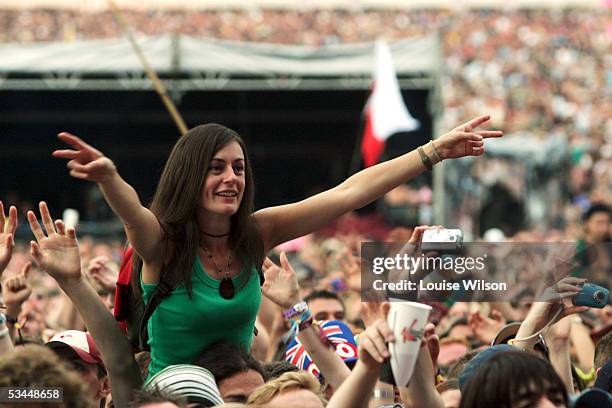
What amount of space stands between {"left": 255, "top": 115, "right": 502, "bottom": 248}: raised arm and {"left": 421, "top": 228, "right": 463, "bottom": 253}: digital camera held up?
0.40m

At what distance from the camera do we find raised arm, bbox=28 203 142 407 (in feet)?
12.9

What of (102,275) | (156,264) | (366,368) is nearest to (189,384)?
(156,264)

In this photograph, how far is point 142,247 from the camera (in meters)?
4.03

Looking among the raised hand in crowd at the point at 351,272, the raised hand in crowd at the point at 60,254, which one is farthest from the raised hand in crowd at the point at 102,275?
the raised hand in crowd at the point at 60,254

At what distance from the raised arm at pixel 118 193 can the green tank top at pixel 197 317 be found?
0.50 ft

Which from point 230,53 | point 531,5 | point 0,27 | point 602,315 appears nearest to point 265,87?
point 230,53

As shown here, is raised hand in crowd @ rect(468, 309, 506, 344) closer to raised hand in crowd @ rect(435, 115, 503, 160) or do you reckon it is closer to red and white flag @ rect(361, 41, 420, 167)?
raised hand in crowd @ rect(435, 115, 503, 160)

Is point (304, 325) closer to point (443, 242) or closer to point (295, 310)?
point (295, 310)

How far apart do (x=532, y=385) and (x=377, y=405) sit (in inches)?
37.9

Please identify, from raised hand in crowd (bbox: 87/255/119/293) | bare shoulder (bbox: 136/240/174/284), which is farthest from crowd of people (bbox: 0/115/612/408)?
raised hand in crowd (bbox: 87/255/119/293)

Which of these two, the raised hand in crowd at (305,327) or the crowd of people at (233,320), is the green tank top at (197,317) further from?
the raised hand in crowd at (305,327)

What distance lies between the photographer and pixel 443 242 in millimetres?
4004

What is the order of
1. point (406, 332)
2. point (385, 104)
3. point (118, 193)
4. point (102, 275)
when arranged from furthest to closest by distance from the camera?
1. point (385, 104)
2. point (102, 275)
3. point (118, 193)
4. point (406, 332)

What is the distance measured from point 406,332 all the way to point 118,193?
3.68 ft
